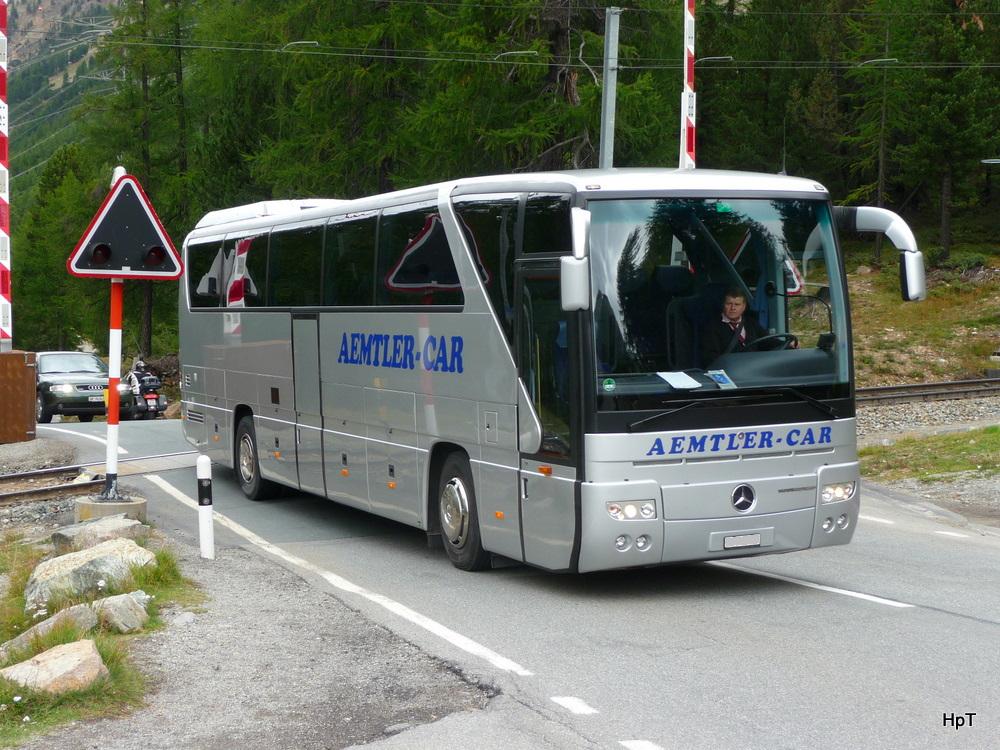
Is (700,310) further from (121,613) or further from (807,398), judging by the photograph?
(121,613)

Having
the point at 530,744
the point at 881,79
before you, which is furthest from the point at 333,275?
the point at 881,79

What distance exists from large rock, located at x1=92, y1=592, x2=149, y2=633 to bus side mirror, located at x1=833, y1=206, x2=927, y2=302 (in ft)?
18.4

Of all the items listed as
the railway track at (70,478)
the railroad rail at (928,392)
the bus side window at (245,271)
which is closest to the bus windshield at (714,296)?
the bus side window at (245,271)

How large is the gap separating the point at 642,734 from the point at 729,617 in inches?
112

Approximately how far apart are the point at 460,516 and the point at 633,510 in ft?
7.28

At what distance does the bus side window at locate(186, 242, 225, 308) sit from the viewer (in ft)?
57.0

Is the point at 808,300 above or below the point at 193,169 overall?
below

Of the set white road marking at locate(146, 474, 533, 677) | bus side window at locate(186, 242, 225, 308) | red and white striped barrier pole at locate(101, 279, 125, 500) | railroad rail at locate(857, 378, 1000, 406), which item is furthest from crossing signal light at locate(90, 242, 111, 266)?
railroad rail at locate(857, 378, 1000, 406)

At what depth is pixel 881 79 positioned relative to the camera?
57.6 m

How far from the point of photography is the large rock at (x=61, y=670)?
675 cm

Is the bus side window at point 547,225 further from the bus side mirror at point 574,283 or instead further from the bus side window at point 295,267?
the bus side window at point 295,267

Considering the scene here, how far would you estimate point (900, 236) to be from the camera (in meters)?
9.98

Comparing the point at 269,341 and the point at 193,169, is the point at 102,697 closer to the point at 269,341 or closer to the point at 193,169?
the point at 269,341

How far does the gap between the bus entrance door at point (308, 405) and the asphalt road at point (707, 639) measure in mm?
884
